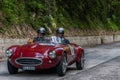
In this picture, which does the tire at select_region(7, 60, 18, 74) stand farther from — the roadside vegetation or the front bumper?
the roadside vegetation

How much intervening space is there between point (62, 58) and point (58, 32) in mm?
1991

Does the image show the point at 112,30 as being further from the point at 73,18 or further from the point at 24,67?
the point at 24,67

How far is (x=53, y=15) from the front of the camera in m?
30.0

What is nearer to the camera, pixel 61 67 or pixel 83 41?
pixel 61 67

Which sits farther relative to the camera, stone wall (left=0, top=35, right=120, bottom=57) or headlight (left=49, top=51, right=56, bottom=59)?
stone wall (left=0, top=35, right=120, bottom=57)

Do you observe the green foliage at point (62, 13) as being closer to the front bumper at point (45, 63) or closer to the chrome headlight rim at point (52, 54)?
the front bumper at point (45, 63)

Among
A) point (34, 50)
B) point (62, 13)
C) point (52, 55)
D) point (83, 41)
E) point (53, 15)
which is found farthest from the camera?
point (62, 13)

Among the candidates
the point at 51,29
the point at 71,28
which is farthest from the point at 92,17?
the point at 51,29

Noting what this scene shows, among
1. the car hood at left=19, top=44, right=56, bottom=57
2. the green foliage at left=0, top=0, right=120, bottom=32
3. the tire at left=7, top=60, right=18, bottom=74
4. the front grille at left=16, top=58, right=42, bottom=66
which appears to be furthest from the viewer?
the green foliage at left=0, top=0, right=120, bottom=32

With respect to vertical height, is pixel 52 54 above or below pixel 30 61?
above

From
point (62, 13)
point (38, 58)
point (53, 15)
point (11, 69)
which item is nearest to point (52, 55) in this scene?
point (38, 58)

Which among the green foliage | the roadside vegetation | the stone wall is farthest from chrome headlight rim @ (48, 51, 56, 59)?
the green foliage

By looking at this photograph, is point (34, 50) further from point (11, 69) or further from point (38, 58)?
point (11, 69)

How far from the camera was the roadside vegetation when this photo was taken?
2261 centimetres
